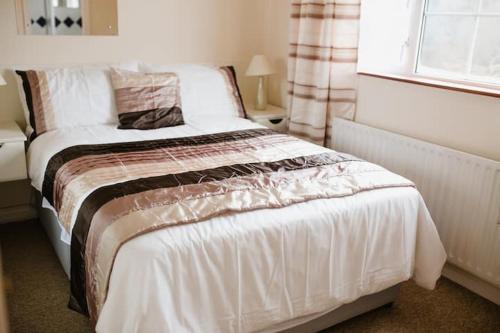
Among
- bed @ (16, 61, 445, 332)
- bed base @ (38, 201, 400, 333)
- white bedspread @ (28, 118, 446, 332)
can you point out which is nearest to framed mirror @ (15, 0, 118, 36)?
bed @ (16, 61, 445, 332)

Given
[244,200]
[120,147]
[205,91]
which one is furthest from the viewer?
[205,91]

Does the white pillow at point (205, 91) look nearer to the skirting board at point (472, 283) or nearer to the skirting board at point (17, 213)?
the skirting board at point (17, 213)

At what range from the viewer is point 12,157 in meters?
2.59

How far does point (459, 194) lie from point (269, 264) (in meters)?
1.21

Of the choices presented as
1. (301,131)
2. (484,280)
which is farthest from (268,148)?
(484,280)

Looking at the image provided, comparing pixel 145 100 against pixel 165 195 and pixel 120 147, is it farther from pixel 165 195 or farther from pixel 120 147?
pixel 165 195

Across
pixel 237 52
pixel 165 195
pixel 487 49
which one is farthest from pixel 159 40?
pixel 487 49

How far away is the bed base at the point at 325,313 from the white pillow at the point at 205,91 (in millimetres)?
1128

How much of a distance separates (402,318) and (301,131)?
1.48 m

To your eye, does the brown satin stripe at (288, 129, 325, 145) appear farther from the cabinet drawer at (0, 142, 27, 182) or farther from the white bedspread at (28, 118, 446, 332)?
the cabinet drawer at (0, 142, 27, 182)

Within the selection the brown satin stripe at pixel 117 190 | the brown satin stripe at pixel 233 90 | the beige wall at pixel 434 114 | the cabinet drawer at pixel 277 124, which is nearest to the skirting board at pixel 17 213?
the brown satin stripe at pixel 117 190

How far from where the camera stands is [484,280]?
2.36 metres

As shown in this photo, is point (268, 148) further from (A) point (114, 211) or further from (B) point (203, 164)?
(A) point (114, 211)

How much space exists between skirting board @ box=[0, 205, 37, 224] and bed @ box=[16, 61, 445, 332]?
2.35 feet
